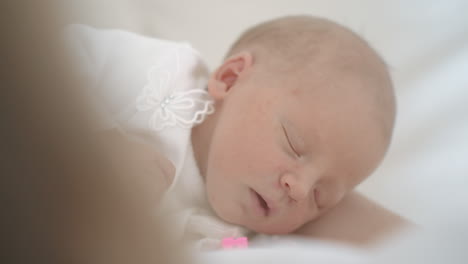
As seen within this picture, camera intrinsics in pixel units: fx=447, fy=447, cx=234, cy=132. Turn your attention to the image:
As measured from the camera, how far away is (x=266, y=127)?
0.61 m

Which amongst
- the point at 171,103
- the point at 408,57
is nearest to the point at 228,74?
the point at 171,103

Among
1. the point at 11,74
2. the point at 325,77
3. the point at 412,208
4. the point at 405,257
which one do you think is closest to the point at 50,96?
the point at 11,74

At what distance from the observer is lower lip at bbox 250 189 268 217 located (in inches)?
24.0

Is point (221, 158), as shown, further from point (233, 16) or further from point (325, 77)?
point (233, 16)

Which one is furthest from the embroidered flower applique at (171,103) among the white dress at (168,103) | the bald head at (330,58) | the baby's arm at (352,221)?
the baby's arm at (352,221)

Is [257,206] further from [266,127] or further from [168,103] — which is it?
[168,103]

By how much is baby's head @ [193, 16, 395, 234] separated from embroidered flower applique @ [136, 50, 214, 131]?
0.22ft

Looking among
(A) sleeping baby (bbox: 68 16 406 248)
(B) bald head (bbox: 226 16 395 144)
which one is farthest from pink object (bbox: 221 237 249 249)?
(B) bald head (bbox: 226 16 395 144)

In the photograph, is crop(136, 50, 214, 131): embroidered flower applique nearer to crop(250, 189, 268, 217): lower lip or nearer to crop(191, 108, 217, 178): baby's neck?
crop(191, 108, 217, 178): baby's neck

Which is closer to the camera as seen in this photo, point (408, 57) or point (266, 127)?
point (266, 127)

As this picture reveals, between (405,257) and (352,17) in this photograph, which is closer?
(405,257)

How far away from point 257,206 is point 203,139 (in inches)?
6.1

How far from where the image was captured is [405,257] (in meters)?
0.41

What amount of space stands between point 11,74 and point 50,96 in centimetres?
3
